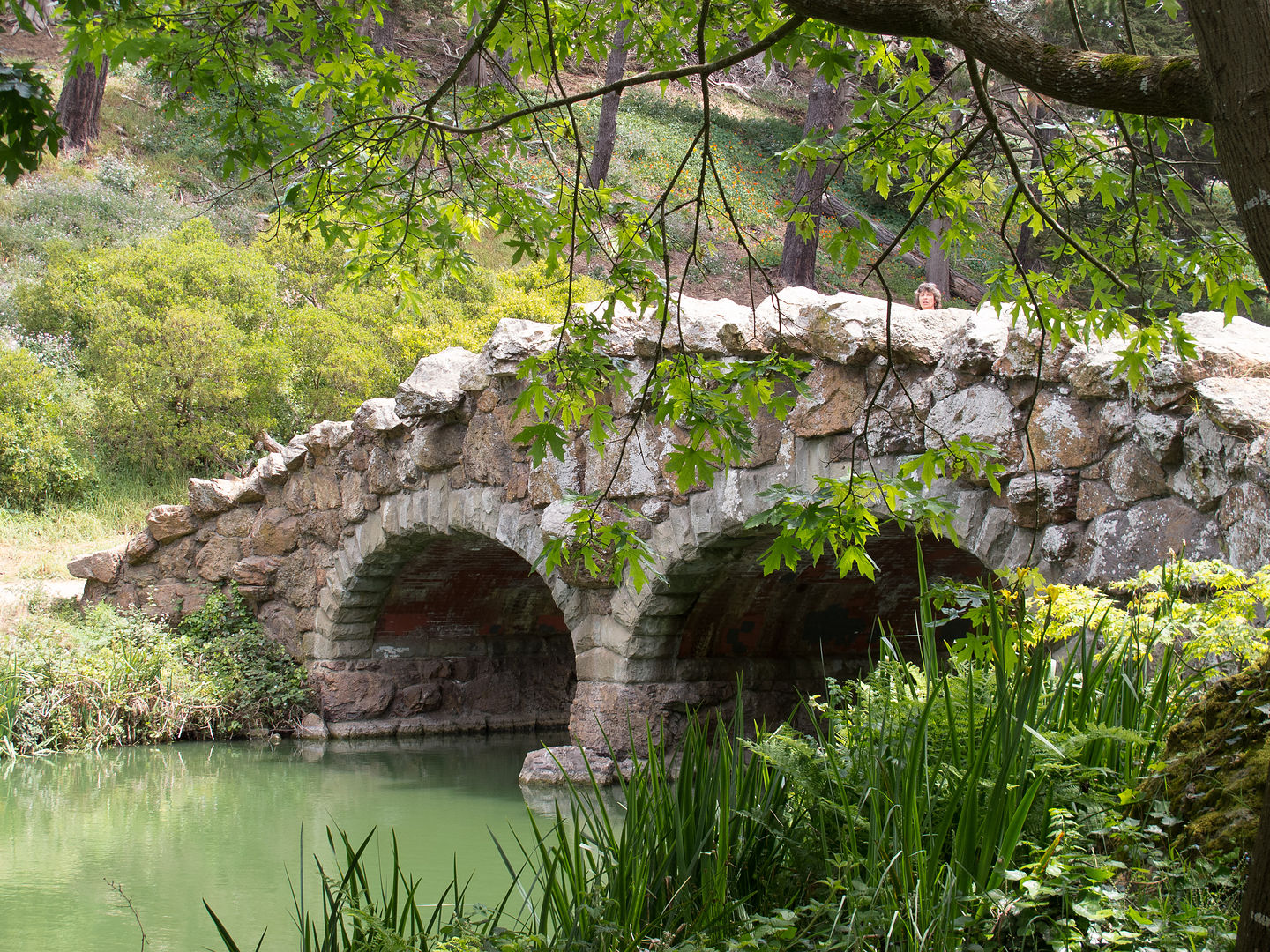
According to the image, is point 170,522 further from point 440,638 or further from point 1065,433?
point 1065,433

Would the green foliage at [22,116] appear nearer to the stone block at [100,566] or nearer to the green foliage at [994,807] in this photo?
the green foliage at [994,807]

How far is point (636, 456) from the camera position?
6359 mm

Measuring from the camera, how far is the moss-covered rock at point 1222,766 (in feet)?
6.59

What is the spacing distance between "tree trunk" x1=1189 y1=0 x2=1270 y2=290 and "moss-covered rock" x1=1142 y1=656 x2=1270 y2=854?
1003 millimetres

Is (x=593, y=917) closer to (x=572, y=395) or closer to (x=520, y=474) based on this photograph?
(x=572, y=395)

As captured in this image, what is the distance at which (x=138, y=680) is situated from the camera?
8.50 m

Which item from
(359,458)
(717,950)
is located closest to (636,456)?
(359,458)

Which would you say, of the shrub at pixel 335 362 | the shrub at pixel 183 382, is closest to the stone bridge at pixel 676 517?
the shrub at pixel 183 382

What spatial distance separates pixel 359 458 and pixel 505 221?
210 inches

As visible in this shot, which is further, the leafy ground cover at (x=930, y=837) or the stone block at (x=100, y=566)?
the stone block at (x=100, y=566)

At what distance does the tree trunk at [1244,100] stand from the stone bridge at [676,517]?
3.46 feet

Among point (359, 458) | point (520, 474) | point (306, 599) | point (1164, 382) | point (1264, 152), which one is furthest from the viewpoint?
point (306, 599)

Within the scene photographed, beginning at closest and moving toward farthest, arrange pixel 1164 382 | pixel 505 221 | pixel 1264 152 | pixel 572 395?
pixel 1264 152 < pixel 572 395 < pixel 505 221 < pixel 1164 382

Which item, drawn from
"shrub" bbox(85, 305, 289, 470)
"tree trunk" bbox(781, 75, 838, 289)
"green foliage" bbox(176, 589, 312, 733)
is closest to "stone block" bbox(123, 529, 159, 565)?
"green foliage" bbox(176, 589, 312, 733)
